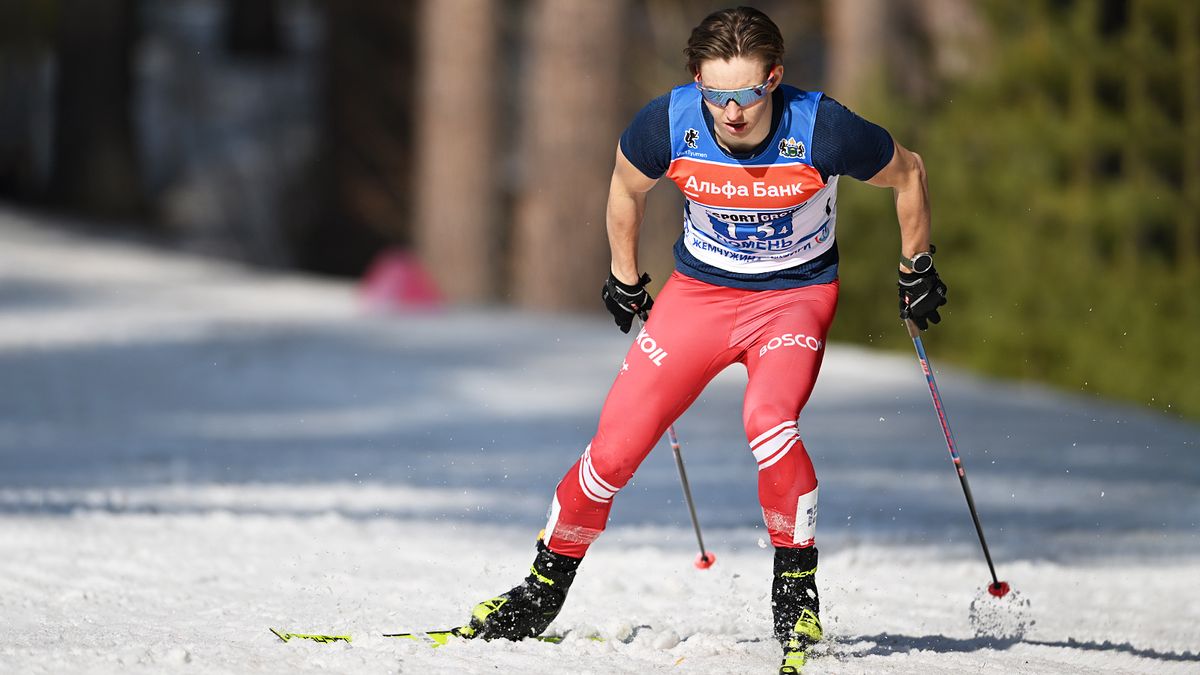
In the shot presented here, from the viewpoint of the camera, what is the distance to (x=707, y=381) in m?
5.15

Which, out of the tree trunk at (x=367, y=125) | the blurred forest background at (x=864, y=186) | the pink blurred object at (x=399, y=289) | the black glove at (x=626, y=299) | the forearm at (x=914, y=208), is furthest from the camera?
the tree trunk at (x=367, y=125)

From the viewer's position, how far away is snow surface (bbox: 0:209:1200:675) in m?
5.39

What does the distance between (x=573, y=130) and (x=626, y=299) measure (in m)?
9.39

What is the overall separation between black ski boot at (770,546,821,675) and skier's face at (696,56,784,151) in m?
1.20

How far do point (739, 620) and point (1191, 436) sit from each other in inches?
257

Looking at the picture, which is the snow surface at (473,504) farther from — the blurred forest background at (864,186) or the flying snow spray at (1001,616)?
the blurred forest background at (864,186)

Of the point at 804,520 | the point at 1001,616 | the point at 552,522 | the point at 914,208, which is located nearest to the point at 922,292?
the point at 914,208

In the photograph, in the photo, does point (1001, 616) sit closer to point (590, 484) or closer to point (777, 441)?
point (777, 441)

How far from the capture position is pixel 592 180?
1486 centimetres

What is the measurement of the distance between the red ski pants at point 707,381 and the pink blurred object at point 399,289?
1035 centimetres

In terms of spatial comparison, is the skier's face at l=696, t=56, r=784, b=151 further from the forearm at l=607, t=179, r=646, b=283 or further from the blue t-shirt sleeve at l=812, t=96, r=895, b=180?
the forearm at l=607, t=179, r=646, b=283

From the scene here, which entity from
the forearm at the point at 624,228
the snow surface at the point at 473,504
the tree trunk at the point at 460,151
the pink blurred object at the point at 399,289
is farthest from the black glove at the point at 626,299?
the tree trunk at the point at 460,151

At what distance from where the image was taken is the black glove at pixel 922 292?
5391 mm

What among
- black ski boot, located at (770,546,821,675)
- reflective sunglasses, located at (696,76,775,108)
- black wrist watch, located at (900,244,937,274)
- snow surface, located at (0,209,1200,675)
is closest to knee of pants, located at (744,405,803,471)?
black ski boot, located at (770,546,821,675)
